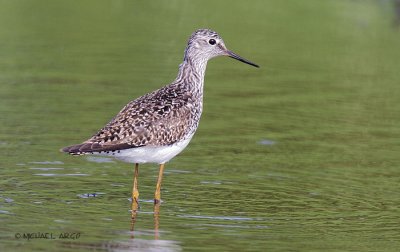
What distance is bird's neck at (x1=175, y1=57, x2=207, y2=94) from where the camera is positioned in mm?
12516

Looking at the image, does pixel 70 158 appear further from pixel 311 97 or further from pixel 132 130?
pixel 311 97

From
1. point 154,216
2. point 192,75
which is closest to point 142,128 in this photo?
point 154,216

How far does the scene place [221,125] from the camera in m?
15.4

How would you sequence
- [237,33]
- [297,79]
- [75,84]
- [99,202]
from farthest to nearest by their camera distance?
[237,33], [297,79], [75,84], [99,202]

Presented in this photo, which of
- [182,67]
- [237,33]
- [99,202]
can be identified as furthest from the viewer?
[237,33]

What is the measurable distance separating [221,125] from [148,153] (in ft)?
13.3

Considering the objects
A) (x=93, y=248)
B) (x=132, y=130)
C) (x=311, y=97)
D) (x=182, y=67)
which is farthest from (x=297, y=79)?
(x=93, y=248)

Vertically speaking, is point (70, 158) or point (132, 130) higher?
point (132, 130)

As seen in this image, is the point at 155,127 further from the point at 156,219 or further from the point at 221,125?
the point at 221,125

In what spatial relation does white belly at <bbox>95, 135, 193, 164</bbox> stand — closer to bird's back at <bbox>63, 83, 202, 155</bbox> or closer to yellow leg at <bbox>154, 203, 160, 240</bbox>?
bird's back at <bbox>63, 83, 202, 155</bbox>

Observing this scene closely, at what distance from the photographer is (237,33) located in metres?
21.3

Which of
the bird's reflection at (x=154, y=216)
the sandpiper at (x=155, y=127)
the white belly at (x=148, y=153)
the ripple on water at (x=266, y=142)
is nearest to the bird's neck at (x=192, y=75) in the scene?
the sandpiper at (x=155, y=127)

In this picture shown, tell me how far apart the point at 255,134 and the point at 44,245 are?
19.0 ft

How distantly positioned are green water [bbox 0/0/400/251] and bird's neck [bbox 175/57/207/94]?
43.9 inches
